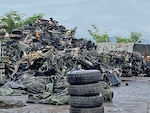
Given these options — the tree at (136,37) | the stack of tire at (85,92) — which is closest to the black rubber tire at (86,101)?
the stack of tire at (85,92)

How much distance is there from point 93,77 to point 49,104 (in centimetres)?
338

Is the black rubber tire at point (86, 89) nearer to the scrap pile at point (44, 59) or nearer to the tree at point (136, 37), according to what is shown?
the scrap pile at point (44, 59)

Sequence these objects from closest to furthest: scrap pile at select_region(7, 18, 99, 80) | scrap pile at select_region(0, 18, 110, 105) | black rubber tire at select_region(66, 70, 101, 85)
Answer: black rubber tire at select_region(66, 70, 101, 85), scrap pile at select_region(0, 18, 110, 105), scrap pile at select_region(7, 18, 99, 80)

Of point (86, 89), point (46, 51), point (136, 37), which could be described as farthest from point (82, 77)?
point (136, 37)

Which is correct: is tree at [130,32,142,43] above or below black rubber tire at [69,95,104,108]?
above

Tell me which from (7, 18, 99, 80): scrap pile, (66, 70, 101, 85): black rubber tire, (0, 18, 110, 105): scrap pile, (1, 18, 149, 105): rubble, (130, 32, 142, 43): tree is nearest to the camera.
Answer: (66, 70, 101, 85): black rubber tire

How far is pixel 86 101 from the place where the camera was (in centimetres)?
908

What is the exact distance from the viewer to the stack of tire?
29.8 ft

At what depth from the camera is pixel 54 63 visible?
1919 centimetres

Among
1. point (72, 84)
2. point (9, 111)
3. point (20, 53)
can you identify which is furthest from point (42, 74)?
point (72, 84)

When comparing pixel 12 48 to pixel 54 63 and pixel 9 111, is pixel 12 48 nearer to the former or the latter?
pixel 54 63

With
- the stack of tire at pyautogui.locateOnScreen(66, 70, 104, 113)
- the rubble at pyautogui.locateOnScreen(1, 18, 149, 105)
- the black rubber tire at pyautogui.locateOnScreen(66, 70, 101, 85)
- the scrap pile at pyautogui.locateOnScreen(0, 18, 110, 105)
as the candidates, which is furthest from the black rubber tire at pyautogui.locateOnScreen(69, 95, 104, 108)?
the rubble at pyautogui.locateOnScreen(1, 18, 149, 105)

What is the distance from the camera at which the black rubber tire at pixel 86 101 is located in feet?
29.7

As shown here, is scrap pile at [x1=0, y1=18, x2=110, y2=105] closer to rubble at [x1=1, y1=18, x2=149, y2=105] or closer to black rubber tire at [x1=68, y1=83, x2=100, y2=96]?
rubble at [x1=1, y1=18, x2=149, y2=105]
